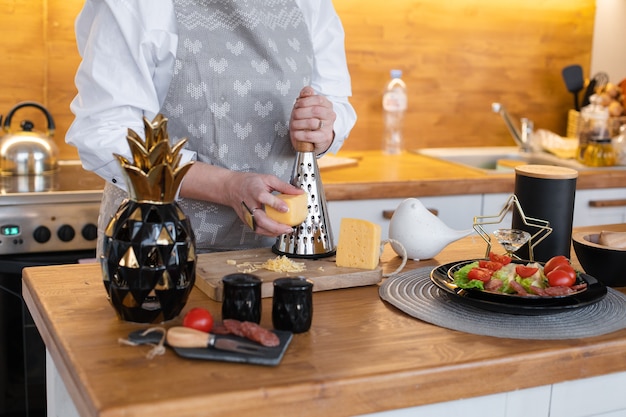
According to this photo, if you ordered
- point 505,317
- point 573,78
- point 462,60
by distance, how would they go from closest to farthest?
point 505,317 < point 462,60 < point 573,78

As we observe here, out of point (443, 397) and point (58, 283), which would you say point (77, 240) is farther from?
point (443, 397)

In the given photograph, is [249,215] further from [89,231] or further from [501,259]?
[89,231]

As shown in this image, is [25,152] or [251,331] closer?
[251,331]

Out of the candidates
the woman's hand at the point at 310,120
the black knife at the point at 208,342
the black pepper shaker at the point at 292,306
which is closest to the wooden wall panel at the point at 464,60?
the woman's hand at the point at 310,120

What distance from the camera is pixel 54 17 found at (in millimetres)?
2684

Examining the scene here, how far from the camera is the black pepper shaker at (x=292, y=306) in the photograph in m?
1.14

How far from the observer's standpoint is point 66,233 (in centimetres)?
224

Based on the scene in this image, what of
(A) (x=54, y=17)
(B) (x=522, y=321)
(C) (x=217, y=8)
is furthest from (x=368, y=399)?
(A) (x=54, y=17)

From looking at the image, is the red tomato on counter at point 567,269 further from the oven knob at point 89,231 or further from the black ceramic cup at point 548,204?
the oven knob at point 89,231

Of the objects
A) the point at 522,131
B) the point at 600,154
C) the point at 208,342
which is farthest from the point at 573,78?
the point at 208,342

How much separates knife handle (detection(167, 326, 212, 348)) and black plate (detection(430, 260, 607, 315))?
41cm

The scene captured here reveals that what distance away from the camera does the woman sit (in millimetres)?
1526

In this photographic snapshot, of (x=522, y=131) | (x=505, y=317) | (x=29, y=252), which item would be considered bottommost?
(x=29, y=252)

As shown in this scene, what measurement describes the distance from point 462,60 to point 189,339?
247cm
